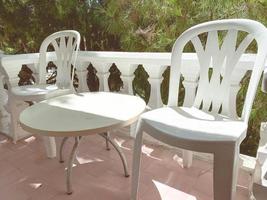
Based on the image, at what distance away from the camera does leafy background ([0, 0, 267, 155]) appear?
2.36m

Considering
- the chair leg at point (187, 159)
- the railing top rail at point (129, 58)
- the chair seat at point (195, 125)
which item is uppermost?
the railing top rail at point (129, 58)

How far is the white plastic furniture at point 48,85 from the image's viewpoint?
2.17 m

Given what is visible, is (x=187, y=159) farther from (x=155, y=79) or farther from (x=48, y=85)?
(x=48, y=85)

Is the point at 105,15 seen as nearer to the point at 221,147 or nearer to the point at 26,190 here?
the point at 26,190

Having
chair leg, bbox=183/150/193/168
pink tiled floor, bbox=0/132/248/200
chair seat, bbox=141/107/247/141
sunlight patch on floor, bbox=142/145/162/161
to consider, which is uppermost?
chair seat, bbox=141/107/247/141

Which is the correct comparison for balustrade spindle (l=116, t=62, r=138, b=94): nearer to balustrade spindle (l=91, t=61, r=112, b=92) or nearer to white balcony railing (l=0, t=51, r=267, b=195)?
white balcony railing (l=0, t=51, r=267, b=195)

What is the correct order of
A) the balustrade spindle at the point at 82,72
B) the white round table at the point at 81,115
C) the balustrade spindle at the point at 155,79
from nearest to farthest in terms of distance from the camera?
the white round table at the point at 81,115
the balustrade spindle at the point at 155,79
the balustrade spindle at the point at 82,72

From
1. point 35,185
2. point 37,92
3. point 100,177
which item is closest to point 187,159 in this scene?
point 100,177

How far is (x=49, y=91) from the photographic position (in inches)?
86.4

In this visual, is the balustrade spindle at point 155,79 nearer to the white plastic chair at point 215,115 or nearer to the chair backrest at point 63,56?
the white plastic chair at point 215,115

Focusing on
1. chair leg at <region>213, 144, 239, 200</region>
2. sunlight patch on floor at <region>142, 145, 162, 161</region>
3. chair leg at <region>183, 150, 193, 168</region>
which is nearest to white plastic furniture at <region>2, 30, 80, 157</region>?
sunlight patch on floor at <region>142, 145, 162, 161</region>

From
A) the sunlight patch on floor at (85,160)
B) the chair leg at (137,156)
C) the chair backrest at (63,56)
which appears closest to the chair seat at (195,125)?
the chair leg at (137,156)

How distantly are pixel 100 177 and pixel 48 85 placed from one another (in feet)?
3.47

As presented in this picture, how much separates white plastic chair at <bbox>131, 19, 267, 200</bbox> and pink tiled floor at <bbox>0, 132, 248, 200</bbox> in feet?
1.05
